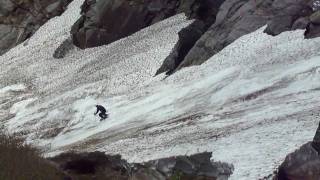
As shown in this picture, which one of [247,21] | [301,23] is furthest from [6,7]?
[301,23]

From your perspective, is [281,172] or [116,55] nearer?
[281,172]

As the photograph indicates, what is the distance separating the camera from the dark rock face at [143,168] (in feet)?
54.3

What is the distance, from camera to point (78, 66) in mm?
36625

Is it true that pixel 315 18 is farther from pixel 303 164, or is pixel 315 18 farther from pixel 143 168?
pixel 303 164

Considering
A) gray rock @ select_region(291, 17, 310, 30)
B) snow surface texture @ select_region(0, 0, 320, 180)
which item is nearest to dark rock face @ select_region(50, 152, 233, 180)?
snow surface texture @ select_region(0, 0, 320, 180)

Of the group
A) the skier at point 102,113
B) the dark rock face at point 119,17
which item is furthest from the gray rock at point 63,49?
the skier at point 102,113

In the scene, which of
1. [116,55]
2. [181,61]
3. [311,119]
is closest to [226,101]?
[311,119]

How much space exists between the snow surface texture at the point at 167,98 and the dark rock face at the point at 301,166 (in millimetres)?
413

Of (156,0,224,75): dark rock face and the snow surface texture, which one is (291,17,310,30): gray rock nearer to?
the snow surface texture

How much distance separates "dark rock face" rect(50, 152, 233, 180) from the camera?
1655 centimetres

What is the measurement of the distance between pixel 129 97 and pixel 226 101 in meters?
7.11

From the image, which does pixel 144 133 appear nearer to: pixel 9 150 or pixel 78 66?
pixel 9 150

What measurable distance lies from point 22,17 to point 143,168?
30.4 meters

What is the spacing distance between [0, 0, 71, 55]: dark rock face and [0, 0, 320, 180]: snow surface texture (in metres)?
2.85
